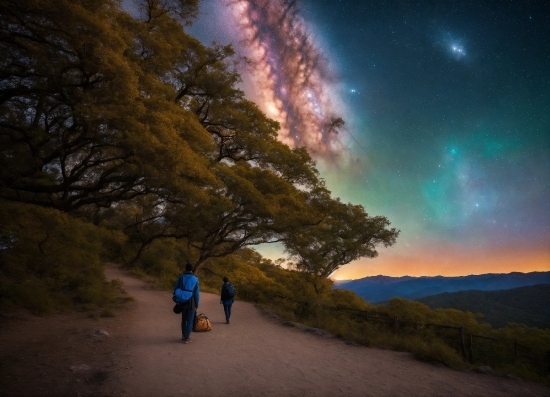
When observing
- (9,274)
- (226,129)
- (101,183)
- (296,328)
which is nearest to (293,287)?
(296,328)

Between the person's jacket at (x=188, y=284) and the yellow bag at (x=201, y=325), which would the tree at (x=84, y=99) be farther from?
the yellow bag at (x=201, y=325)

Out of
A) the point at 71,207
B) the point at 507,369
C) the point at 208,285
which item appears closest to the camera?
the point at 507,369

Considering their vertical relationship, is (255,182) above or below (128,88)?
above

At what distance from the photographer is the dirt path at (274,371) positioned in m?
4.82

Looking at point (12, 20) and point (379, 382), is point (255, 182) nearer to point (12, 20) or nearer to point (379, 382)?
point (12, 20)

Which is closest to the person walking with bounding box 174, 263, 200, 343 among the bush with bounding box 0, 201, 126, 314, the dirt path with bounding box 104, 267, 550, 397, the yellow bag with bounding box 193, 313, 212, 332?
the dirt path with bounding box 104, 267, 550, 397

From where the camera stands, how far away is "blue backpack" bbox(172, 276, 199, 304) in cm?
751

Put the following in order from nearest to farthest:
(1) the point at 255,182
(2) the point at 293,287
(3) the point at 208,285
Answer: (1) the point at 255,182 → (2) the point at 293,287 → (3) the point at 208,285

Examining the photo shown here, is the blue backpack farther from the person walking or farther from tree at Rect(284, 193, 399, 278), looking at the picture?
tree at Rect(284, 193, 399, 278)

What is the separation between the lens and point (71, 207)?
1189cm

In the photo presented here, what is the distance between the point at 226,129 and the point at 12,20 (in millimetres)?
13720

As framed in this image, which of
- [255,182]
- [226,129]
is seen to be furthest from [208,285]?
[226,129]

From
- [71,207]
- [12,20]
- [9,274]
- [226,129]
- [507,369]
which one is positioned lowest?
[507,369]

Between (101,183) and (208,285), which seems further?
(208,285)
